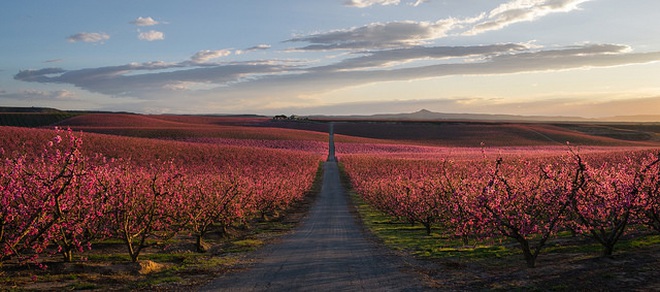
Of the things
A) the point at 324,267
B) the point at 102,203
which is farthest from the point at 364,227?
the point at 102,203

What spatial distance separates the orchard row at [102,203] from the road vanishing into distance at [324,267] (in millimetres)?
4121

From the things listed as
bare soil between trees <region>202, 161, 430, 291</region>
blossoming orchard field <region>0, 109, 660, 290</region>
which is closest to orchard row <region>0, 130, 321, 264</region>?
blossoming orchard field <region>0, 109, 660, 290</region>

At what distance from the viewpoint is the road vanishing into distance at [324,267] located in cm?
1536

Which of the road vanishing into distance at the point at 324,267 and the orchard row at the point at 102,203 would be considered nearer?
the orchard row at the point at 102,203

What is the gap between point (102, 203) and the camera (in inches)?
723

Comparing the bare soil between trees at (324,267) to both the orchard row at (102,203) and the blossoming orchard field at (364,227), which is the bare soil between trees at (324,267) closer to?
the blossoming orchard field at (364,227)

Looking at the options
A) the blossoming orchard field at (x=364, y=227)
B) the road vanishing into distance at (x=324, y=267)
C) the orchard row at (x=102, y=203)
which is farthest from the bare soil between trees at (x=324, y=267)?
the orchard row at (x=102, y=203)

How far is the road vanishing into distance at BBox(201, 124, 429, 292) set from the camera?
1536 centimetres

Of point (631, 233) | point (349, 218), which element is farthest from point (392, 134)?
point (631, 233)

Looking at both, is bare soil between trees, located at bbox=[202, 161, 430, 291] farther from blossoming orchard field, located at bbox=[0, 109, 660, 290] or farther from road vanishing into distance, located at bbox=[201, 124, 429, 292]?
blossoming orchard field, located at bbox=[0, 109, 660, 290]

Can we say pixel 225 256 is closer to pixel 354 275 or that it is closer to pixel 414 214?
pixel 354 275

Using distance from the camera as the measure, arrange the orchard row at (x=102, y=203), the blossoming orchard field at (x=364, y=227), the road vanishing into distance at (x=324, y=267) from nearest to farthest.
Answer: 1. the orchard row at (x=102, y=203)
2. the road vanishing into distance at (x=324, y=267)
3. the blossoming orchard field at (x=364, y=227)

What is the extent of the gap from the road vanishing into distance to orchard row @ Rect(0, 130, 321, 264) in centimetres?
412

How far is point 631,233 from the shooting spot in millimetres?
23031
